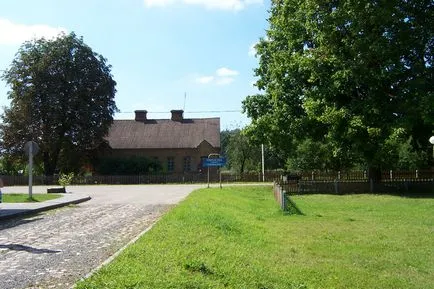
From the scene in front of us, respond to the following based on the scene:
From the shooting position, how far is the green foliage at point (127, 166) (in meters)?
62.0

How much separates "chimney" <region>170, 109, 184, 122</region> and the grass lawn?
55852 mm

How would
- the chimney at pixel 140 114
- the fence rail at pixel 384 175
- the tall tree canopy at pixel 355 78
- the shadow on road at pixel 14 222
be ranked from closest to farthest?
the shadow on road at pixel 14 222 → the tall tree canopy at pixel 355 78 → the fence rail at pixel 384 175 → the chimney at pixel 140 114

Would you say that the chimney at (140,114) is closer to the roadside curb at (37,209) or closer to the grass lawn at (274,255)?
the roadside curb at (37,209)

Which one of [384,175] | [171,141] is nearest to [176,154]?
[171,141]

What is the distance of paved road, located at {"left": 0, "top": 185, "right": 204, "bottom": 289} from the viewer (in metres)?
8.40

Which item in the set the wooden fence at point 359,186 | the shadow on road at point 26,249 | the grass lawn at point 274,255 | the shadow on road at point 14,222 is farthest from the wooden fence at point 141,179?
the shadow on road at point 26,249

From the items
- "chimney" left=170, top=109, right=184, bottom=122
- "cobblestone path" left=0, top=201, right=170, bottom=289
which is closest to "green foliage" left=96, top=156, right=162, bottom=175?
"chimney" left=170, top=109, right=184, bottom=122

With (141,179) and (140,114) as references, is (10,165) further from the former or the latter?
(140,114)

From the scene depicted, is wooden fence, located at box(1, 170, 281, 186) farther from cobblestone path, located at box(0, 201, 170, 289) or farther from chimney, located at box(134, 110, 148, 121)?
cobblestone path, located at box(0, 201, 170, 289)

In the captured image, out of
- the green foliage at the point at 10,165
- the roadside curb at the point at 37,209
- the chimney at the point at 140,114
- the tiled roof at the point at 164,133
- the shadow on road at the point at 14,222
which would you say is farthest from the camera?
the chimney at the point at 140,114

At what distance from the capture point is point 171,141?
225 ft

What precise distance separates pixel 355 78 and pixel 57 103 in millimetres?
38497

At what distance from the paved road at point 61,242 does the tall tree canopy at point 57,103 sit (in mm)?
40583

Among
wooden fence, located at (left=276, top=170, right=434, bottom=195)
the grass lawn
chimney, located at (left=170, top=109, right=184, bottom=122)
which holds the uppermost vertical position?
chimney, located at (left=170, top=109, right=184, bottom=122)
